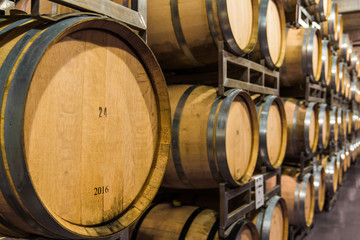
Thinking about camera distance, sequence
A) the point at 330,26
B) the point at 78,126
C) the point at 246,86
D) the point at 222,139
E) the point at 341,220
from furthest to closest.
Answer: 1. the point at 330,26
2. the point at 341,220
3. the point at 246,86
4. the point at 222,139
5. the point at 78,126

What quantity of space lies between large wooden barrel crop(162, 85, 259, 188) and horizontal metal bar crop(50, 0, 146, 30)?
94 cm

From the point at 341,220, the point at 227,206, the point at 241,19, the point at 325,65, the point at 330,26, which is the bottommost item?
the point at 341,220

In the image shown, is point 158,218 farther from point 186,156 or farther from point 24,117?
point 24,117

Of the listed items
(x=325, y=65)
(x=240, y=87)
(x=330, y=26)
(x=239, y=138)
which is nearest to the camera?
(x=239, y=138)

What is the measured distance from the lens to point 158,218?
2.49 metres

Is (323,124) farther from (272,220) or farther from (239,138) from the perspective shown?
(239,138)

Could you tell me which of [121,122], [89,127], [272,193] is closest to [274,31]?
[272,193]

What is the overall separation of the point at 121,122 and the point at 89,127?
6.3 inches

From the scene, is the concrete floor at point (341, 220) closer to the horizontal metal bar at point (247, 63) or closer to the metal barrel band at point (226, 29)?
the horizontal metal bar at point (247, 63)

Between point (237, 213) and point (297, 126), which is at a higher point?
point (297, 126)

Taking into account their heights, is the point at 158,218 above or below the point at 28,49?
below

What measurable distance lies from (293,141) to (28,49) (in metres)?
3.64

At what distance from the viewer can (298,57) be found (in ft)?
13.8

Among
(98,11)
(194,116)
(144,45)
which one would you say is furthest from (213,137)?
(98,11)
